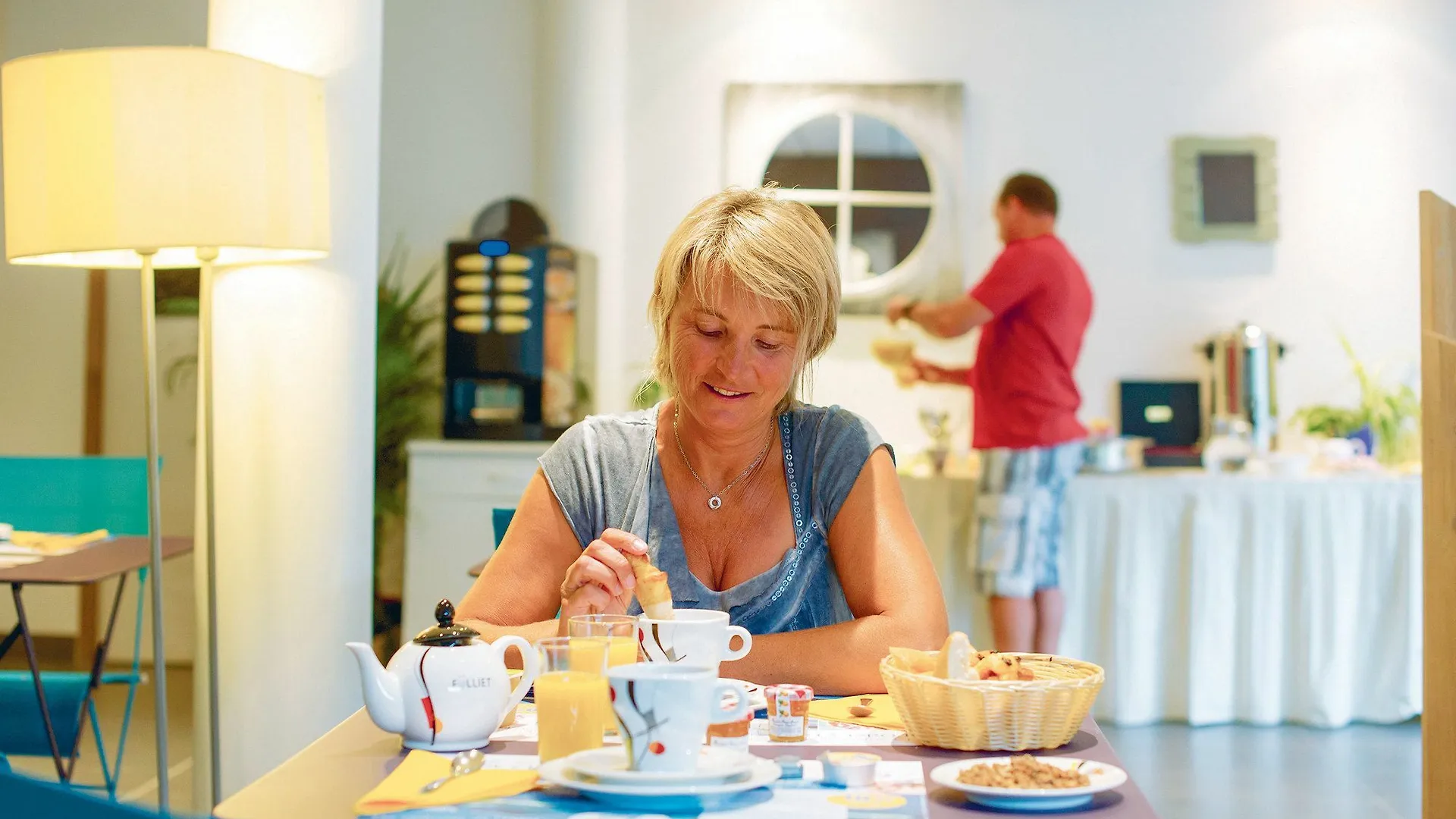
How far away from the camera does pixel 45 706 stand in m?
2.62

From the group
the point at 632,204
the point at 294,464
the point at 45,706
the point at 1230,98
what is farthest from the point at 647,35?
the point at 45,706

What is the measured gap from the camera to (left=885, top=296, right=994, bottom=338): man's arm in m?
4.32

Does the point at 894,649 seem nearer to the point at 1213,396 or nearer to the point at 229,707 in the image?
the point at 229,707

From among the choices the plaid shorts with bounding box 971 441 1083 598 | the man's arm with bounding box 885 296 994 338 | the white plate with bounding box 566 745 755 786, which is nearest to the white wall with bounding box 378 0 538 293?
the man's arm with bounding box 885 296 994 338

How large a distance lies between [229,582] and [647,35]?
3.11 m

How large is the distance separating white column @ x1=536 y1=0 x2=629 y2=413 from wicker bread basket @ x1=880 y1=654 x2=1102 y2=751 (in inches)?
167

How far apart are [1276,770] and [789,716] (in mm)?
3052

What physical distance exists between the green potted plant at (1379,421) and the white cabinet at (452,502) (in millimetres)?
2883

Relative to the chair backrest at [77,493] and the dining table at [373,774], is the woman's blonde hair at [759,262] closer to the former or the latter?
the dining table at [373,774]

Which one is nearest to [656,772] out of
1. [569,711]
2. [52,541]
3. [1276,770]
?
[569,711]

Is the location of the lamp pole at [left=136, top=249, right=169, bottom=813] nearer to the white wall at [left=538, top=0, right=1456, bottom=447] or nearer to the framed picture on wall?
the white wall at [left=538, top=0, right=1456, bottom=447]

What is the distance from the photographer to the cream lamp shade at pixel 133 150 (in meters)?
2.54

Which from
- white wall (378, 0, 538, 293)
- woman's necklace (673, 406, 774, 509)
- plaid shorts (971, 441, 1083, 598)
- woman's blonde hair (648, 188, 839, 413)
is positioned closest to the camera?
woman's blonde hair (648, 188, 839, 413)

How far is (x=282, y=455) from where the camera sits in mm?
3219
